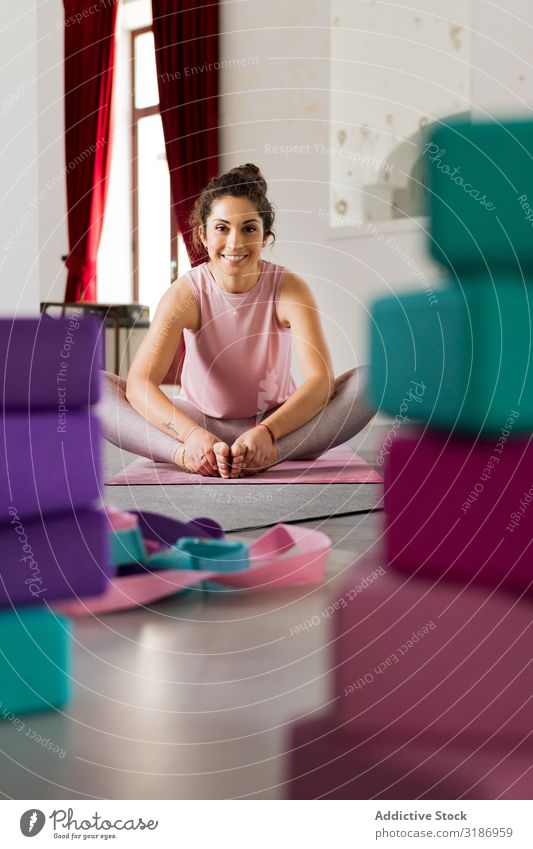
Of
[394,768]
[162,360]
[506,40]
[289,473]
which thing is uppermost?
[506,40]

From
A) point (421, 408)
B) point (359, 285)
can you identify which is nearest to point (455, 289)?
point (421, 408)

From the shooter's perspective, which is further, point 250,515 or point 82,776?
point 250,515

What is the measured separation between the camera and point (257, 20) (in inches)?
29.6

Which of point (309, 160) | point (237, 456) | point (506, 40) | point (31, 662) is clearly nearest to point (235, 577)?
point (237, 456)

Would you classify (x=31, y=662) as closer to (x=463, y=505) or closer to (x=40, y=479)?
(x=40, y=479)

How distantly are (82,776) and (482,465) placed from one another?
0.80 ft

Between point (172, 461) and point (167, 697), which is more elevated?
point (172, 461)

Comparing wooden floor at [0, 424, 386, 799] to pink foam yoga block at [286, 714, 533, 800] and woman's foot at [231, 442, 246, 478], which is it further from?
woman's foot at [231, 442, 246, 478]

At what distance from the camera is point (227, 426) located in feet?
2.16

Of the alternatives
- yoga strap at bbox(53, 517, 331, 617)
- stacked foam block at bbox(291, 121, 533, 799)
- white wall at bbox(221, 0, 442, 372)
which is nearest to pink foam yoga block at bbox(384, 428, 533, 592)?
stacked foam block at bbox(291, 121, 533, 799)

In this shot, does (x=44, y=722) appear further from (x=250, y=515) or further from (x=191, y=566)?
(x=250, y=515)

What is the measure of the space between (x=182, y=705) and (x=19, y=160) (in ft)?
1.22

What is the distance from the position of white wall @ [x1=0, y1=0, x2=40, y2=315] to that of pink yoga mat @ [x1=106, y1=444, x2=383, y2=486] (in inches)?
9.7

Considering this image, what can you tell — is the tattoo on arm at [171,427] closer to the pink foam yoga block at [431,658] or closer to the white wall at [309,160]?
the white wall at [309,160]
